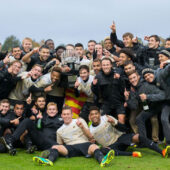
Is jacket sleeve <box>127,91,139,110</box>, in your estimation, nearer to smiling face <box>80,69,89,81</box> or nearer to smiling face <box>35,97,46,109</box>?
smiling face <box>80,69,89,81</box>

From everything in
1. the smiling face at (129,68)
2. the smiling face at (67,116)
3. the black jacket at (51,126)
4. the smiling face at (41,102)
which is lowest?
the black jacket at (51,126)

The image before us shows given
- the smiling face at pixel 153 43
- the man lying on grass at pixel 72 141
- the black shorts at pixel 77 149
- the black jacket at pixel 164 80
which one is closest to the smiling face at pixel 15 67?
the man lying on grass at pixel 72 141

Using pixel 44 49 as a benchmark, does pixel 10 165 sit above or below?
below

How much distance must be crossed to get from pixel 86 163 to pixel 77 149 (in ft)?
2.07

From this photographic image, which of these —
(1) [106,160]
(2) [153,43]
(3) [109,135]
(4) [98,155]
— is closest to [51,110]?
(3) [109,135]

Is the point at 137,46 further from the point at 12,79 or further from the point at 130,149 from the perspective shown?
the point at 12,79

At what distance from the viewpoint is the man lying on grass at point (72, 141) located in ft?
17.9

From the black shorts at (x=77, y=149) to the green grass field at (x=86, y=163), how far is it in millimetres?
164

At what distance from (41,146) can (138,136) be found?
2172 millimetres

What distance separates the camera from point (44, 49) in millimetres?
8086

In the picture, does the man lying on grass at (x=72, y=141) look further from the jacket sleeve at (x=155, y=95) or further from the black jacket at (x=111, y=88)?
the jacket sleeve at (x=155, y=95)

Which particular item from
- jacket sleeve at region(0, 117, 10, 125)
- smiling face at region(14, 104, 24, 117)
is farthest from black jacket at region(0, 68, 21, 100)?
jacket sleeve at region(0, 117, 10, 125)

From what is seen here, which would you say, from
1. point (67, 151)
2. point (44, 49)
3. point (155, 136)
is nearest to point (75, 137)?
point (67, 151)

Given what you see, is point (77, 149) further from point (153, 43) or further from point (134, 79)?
point (153, 43)
